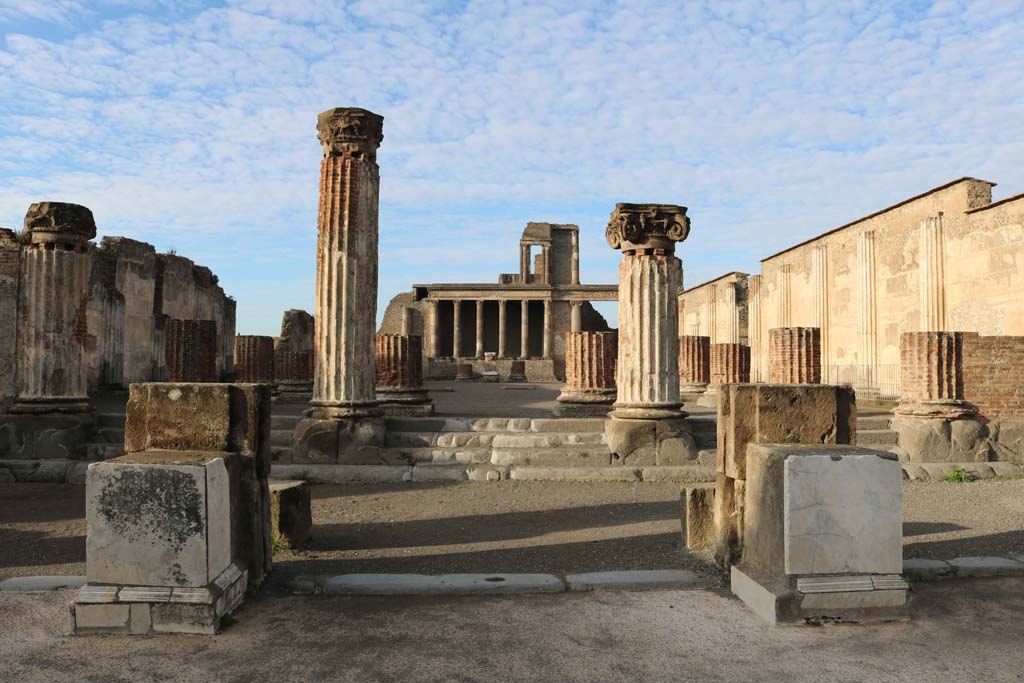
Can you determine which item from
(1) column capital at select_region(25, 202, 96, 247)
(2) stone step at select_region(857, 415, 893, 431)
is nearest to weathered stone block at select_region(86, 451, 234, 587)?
(1) column capital at select_region(25, 202, 96, 247)

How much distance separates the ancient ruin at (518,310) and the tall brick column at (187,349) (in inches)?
931

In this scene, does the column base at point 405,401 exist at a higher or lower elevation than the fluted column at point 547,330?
lower

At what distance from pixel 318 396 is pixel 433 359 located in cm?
2840

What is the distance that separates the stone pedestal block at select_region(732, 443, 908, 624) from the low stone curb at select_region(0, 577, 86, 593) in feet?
13.4

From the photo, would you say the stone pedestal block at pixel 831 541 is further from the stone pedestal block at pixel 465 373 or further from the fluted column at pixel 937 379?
the stone pedestal block at pixel 465 373

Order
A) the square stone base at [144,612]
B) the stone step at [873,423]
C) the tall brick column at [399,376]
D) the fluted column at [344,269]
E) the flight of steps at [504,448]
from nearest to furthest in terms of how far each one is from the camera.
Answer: the square stone base at [144,612] → the flight of steps at [504,448] → the fluted column at [344,269] → the stone step at [873,423] → the tall brick column at [399,376]

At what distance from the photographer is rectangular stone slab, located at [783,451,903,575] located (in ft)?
12.6

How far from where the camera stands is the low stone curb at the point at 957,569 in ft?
14.8

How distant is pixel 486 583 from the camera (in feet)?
14.0

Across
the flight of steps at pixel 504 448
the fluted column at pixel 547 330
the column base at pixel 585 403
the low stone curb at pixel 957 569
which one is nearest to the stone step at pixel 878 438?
the flight of steps at pixel 504 448

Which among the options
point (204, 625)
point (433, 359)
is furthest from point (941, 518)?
point (433, 359)

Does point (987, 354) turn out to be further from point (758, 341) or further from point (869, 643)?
point (758, 341)

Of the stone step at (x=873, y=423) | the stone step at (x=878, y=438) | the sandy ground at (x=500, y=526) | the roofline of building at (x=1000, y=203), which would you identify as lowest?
the sandy ground at (x=500, y=526)

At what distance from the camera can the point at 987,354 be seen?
10664mm
